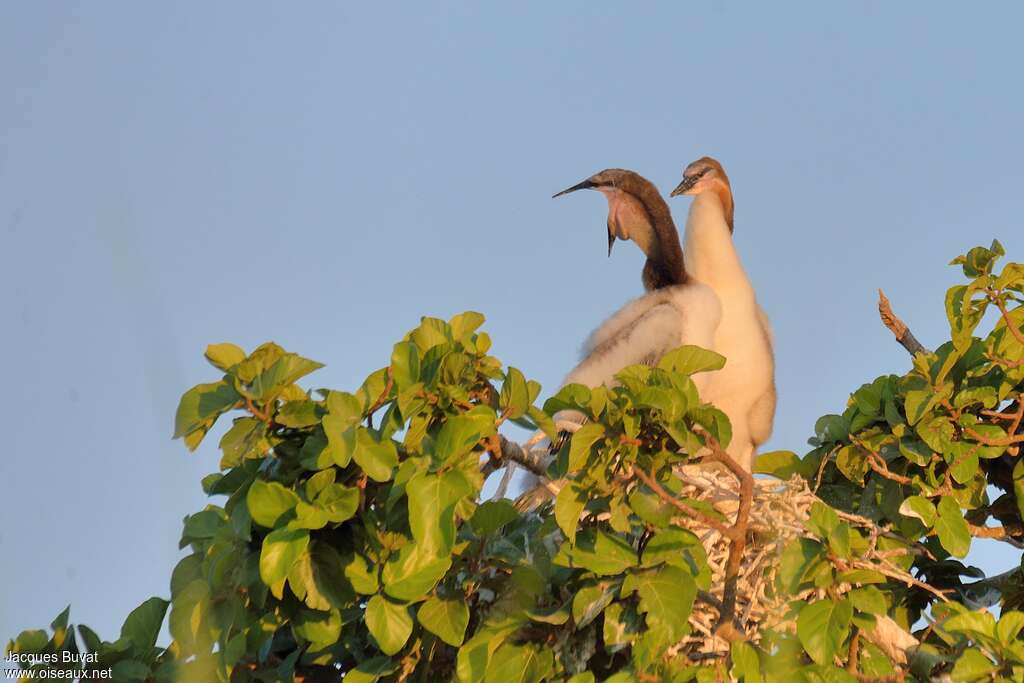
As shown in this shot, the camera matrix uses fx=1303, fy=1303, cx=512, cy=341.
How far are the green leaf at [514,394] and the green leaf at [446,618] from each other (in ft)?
1.91

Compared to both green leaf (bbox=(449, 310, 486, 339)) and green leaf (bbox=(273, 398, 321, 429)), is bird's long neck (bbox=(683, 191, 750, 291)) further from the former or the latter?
green leaf (bbox=(273, 398, 321, 429))

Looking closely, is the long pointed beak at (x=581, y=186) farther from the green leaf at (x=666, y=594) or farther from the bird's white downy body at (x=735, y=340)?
the green leaf at (x=666, y=594)

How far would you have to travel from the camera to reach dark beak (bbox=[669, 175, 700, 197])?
766 centimetres

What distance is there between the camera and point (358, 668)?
392 centimetres

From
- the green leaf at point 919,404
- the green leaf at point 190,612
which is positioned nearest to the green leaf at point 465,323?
the green leaf at point 190,612

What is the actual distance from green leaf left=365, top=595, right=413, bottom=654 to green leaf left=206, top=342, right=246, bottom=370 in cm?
74

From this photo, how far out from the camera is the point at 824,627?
353 centimetres

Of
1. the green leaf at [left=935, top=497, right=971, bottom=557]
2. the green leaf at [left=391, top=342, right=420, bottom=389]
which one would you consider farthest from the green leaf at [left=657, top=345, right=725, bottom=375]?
the green leaf at [left=935, top=497, right=971, bottom=557]

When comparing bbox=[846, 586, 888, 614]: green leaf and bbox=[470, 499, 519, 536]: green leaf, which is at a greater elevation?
bbox=[470, 499, 519, 536]: green leaf

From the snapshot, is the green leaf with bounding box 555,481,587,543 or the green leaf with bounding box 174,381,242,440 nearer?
the green leaf with bounding box 174,381,242,440

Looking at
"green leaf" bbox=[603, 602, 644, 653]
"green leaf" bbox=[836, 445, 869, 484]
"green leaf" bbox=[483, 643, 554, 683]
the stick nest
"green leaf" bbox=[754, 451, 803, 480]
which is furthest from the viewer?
"green leaf" bbox=[754, 451, 803, 480]

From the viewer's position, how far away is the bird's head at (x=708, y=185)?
7.64 m

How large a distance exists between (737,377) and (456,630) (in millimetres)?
3435

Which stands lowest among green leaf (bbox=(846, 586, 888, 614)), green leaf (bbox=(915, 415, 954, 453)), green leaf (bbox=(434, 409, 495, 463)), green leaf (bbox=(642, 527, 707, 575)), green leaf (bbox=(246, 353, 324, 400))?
green leaf (bbox=(846, 586, 888, 614))
